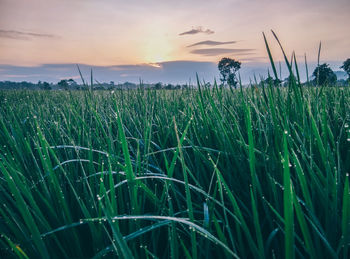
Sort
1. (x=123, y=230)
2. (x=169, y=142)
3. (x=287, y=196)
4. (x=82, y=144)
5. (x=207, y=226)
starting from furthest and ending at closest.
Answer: (x=169, y=142), (x=82, y=144), (x=123, y=230), (x=207, y=226), (x=287, y=196)

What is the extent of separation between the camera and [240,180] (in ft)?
2.54

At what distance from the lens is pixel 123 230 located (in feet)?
1.88

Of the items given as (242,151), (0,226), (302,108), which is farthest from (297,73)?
(0,226)

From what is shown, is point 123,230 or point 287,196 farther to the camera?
point 123,230

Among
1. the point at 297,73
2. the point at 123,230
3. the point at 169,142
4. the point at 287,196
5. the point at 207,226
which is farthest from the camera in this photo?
the point at 169,142

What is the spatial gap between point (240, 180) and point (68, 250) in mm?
519

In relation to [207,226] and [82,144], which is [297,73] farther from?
[82,144]

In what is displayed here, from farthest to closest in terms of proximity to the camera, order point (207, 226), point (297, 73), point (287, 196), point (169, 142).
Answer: point (169, 142) < point (297, 73) < point (207, 226) < point (287, 196)

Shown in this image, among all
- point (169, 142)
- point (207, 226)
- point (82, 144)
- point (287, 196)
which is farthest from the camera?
point (169, 142)

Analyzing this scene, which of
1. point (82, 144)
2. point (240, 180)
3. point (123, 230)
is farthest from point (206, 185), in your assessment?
point (82, 144)

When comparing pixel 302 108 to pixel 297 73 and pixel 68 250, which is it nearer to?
pixel 297 73

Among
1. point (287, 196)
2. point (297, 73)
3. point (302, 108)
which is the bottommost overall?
point (287, 196)

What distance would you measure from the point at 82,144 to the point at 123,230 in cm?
57

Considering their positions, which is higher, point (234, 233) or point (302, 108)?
point (302, 108)
